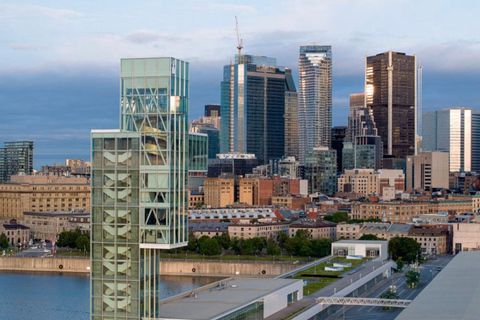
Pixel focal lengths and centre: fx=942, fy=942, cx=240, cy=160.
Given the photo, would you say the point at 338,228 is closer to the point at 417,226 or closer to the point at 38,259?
the point at 417,226

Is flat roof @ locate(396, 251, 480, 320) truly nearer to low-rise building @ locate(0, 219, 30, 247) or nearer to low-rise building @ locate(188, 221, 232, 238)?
low-rise building @ locate(188, 221, 232, 238)

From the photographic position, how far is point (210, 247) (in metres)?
141

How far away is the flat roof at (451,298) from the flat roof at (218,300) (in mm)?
11481

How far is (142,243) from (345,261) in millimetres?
60899

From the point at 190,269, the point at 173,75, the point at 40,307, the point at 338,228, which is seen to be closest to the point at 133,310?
the point at 173,75

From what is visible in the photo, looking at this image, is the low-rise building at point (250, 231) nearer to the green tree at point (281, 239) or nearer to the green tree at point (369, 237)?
the green tree at point (281, 239)

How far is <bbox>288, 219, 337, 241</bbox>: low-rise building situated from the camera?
15888 cm

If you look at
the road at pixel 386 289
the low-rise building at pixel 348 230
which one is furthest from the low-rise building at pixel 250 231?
the road at pixel 386 289

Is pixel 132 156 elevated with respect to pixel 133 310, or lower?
elevated

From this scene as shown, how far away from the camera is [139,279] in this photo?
5412 centimetres

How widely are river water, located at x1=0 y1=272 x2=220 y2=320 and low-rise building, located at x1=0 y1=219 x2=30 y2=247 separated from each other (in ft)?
118

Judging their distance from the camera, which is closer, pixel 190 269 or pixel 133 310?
pixel 133 310

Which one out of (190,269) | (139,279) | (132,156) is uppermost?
(132,156)

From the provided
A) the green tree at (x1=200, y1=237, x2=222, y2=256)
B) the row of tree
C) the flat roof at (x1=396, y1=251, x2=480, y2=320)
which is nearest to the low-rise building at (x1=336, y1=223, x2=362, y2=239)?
the row of tree
